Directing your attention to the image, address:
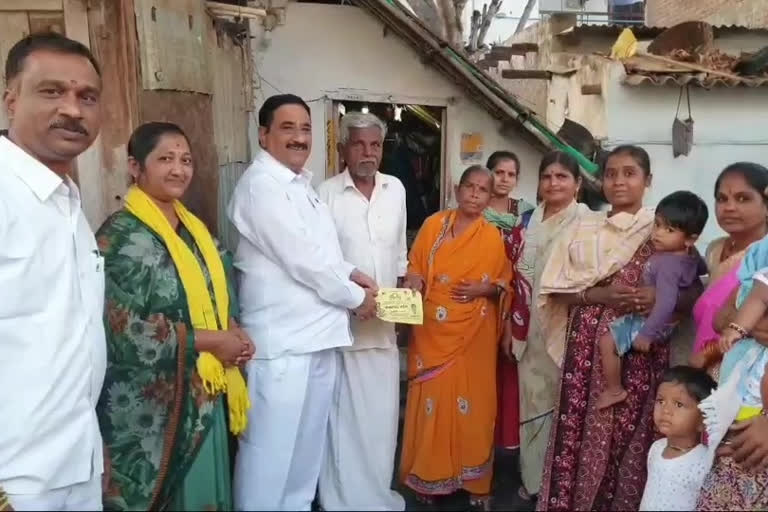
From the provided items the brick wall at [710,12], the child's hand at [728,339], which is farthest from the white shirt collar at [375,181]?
the brick wall at [710,12]

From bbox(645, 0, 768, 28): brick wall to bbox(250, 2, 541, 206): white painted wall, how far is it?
4.41 meters

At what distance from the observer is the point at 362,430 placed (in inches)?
131

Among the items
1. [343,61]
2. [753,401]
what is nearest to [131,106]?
[753,401]

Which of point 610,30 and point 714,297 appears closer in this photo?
point 714,297

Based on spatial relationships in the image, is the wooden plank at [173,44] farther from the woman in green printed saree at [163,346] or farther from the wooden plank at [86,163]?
the woman in green printed saree at [163,346]

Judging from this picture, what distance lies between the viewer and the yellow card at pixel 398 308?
3037 mm

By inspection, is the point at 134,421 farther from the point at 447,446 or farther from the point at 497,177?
the point at 497,177

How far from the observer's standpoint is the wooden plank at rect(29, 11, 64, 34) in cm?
312

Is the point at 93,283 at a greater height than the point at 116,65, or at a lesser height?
lesser

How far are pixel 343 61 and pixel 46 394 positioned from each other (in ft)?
16.5

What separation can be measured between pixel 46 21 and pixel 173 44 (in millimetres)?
599

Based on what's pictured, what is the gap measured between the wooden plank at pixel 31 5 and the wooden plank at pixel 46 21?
0.8 inches

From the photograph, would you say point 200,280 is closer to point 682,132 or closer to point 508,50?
point 682,132

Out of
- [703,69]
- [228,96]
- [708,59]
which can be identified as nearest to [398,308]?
[228,96]
